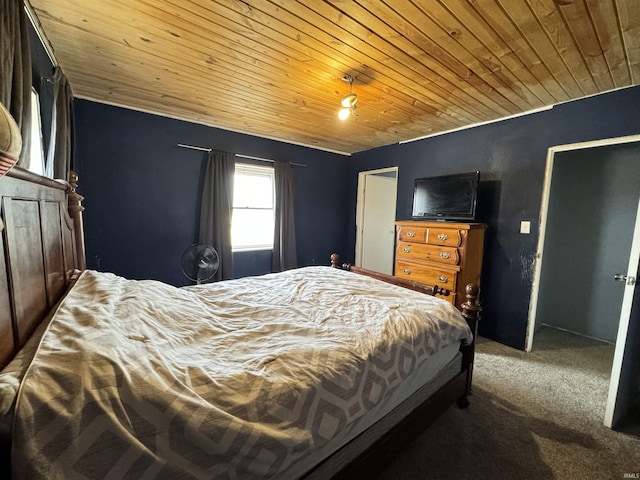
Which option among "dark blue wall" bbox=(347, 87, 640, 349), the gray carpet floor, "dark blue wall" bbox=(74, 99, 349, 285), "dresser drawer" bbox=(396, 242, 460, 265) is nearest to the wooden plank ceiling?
"dark blue wall" bbox=(347, 87, 640, 349)

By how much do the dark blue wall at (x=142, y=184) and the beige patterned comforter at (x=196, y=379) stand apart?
5.70ft

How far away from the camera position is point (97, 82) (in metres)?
2.22

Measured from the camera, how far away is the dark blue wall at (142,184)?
265cm

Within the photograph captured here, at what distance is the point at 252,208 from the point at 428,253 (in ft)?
7.68

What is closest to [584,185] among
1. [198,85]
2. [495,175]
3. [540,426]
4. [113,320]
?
[495,175]

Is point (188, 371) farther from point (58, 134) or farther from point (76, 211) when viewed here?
point (58, 134)

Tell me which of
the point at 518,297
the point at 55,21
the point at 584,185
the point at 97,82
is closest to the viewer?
the point at 55,21

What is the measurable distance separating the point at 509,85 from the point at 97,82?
11.0ft

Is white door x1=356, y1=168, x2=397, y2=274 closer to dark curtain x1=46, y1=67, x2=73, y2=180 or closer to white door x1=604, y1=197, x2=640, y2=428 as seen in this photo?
white door x1=604, y1=197, x2=640, y2=428

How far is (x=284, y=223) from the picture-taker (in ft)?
12.5

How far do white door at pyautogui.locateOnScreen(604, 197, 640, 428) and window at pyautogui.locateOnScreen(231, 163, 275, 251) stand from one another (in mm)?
3427

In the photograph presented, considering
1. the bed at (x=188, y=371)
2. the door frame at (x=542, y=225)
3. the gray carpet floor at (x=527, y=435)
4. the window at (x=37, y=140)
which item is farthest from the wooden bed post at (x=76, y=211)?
the door frame at (x=542, y=225)

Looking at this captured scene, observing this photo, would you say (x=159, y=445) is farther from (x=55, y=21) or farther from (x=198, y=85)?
A: (x=198, y=85)

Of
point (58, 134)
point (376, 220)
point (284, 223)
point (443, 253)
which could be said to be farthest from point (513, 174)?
point (58, 134)
